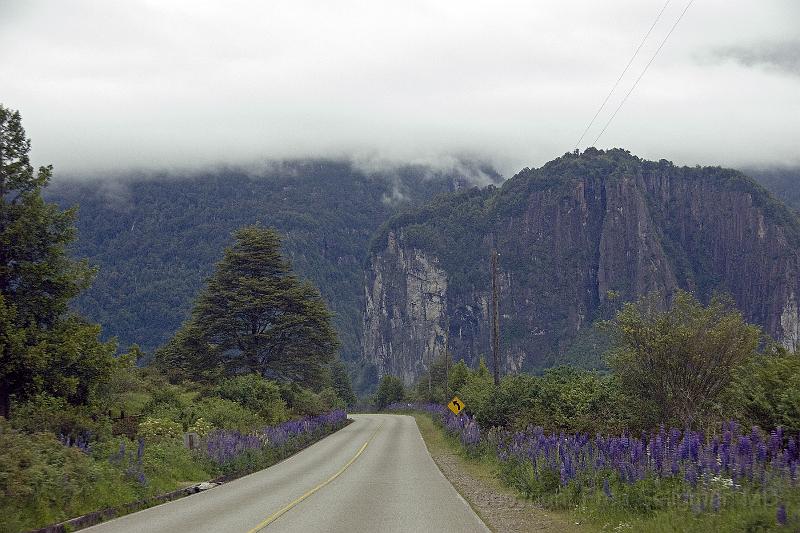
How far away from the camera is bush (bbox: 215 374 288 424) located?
126 feet

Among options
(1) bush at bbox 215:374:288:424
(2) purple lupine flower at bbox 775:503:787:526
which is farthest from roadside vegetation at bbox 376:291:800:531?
(1) bush at bbox 215:374:288:424

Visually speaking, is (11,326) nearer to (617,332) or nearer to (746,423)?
(617,332)

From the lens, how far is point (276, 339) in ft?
161

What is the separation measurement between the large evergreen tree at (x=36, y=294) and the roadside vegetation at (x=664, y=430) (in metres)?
12.6

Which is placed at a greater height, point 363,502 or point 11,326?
point 11,326

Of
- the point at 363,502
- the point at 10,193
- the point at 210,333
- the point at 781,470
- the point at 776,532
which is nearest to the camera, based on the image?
the point at 776,532

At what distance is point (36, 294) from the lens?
878 inches

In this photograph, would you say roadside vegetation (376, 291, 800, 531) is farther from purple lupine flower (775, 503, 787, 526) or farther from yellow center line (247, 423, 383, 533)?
yellow center line (247, 423, 383, 533)

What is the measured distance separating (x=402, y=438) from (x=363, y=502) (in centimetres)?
3043

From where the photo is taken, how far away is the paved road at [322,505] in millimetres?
13719

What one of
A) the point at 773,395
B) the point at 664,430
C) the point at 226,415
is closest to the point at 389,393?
the point at 226,415

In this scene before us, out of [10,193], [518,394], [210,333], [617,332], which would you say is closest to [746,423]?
[617,332]

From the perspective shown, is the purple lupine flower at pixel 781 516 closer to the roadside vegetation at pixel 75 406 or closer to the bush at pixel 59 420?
the roadside vegetation at pixel 75 406

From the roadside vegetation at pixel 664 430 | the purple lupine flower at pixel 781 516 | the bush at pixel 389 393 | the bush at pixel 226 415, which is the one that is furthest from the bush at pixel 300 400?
the bush at pixel 389 393
